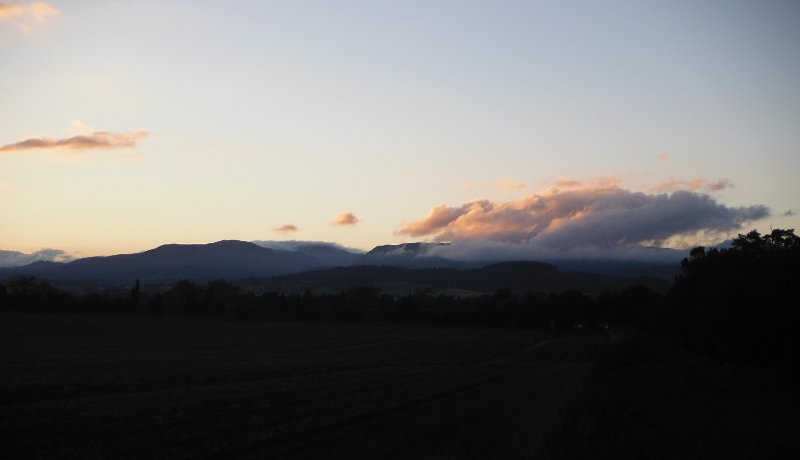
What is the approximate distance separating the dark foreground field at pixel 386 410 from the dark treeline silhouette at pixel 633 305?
4.30 meters

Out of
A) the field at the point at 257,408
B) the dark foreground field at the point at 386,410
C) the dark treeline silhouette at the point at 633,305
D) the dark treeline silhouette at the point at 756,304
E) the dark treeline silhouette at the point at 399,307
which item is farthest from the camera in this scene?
the dark treeline silhouette at the point at 399,307

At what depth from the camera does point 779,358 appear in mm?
35875

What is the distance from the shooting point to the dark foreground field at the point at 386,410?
1645cm

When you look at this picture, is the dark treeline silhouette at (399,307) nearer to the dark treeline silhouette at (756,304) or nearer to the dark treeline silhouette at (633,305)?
the dark treeline silhouette at (633,305)

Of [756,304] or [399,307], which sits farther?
[399,307]

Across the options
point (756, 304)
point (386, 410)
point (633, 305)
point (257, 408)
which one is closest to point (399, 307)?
point (633, 305)

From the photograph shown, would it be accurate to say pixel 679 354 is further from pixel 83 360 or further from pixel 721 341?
pixel 83 360

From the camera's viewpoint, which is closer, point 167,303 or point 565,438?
point 565,438

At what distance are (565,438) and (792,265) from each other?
26.5m

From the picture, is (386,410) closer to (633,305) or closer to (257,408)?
(257,408)

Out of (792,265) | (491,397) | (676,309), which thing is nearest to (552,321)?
(676,309)

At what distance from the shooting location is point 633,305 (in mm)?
131625

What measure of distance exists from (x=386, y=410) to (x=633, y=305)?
121 meters

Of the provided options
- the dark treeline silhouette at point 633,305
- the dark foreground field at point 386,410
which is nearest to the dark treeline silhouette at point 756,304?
the dark treeline silhouette at point 633,305
